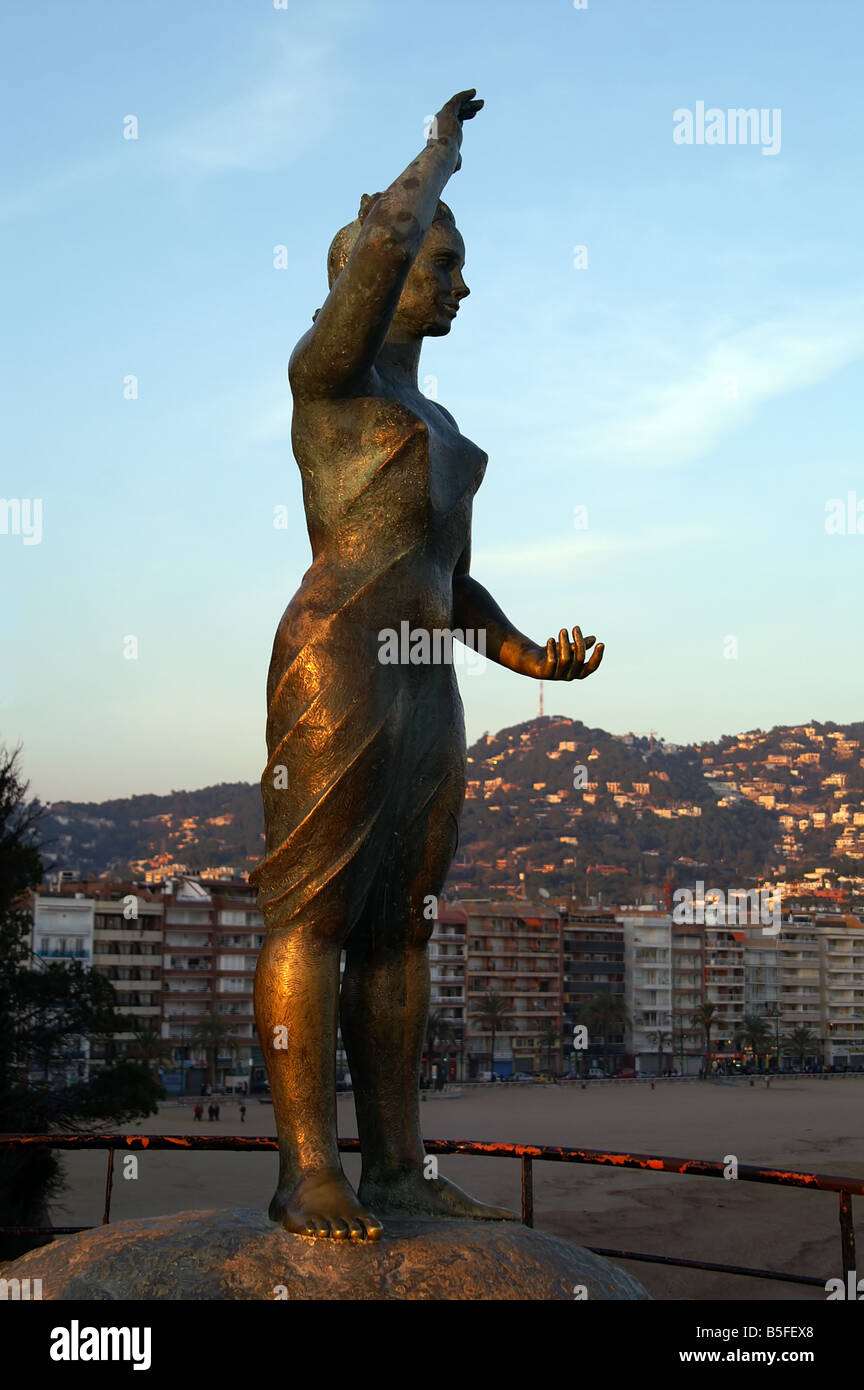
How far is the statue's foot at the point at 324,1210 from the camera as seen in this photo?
13.7ft

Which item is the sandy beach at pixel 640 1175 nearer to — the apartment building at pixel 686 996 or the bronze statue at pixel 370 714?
the bronze statue at pixel 370 714

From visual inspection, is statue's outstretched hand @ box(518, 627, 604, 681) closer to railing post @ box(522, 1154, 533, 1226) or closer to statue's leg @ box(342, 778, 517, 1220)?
statue's leg @ box(342, 778, 517, 1220)

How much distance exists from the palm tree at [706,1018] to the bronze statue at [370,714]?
109m

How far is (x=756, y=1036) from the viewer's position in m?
108

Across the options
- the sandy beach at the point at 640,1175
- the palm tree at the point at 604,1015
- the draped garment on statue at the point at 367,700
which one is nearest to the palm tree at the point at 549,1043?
the palm tree at the point at 604,1015

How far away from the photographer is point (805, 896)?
180625 millimetres

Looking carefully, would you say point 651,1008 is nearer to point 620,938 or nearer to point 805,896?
point 620,938

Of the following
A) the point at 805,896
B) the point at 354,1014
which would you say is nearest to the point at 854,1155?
the point at 354,1014

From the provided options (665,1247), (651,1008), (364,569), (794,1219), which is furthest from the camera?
(651,1008)

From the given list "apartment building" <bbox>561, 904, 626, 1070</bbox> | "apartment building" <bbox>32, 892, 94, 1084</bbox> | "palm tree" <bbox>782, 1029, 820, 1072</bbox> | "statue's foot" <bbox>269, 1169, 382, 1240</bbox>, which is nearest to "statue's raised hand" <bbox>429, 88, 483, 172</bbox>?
"statue's foot" <bbox>269, 1169, 382, 1240</bbox>

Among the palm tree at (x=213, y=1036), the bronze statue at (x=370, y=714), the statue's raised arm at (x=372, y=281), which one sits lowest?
the palm tree at (x=213, y=1036)

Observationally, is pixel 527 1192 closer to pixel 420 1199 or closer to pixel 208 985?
pixel 420 1199

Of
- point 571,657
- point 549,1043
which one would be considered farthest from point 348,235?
point 549,1043
